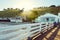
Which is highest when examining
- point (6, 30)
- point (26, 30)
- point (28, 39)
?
point (6, 30)

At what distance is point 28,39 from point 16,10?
91.3 metres

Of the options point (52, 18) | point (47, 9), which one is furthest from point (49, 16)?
point (47, 9)

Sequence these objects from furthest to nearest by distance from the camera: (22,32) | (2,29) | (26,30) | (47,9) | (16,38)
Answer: (47,9)
(26,30)
(22,32)
(16,38)
(2,29)

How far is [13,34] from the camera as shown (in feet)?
19.8

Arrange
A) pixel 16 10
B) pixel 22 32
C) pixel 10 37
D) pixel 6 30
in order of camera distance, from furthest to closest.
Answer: pixel 16 10, pixel 22 32, pixel 10 37, pixel 6 30

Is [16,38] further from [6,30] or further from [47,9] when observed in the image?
[47,9]

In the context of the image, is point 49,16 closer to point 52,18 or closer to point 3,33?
point 52,18

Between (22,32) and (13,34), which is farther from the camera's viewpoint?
(22,32)

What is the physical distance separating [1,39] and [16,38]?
1545 millimetres

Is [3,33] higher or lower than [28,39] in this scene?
higher

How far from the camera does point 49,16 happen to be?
43.7 metres

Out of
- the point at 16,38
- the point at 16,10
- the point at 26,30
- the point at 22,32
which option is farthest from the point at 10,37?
the point at 16,10

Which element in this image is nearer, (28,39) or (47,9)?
(28,39)

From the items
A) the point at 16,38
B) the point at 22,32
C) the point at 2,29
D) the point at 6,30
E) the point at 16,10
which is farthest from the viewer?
the point at 16,10
